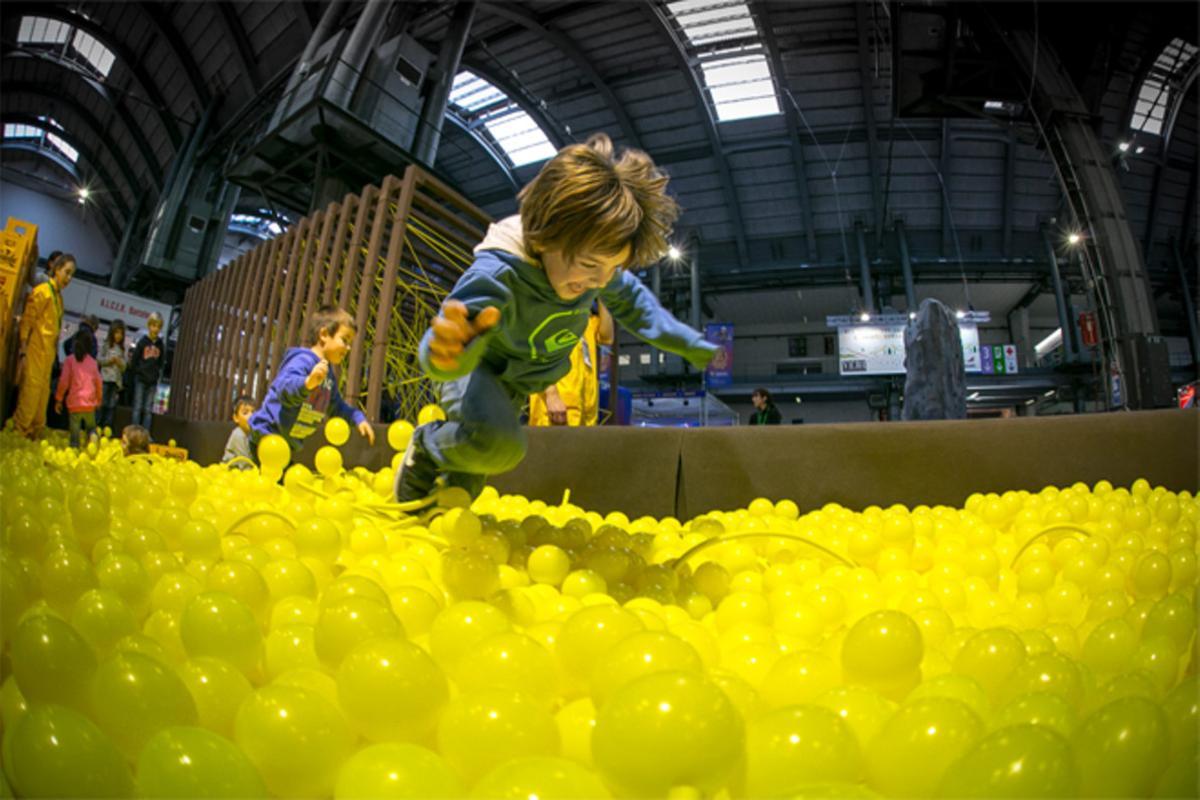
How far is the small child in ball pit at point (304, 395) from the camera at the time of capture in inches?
84.4

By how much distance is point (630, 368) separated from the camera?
14.4 metres

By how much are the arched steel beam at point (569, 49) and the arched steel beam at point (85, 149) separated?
8.05m

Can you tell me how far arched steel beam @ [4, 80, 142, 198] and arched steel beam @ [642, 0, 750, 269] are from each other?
933 centimetres

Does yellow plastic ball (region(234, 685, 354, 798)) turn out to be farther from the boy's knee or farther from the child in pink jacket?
the child in pink jacket

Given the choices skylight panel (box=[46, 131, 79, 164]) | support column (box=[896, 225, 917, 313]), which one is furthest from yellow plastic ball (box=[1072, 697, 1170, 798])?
skylight panel (box=[46, 131, 79, 164])

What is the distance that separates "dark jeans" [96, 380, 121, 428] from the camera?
4.49 metres

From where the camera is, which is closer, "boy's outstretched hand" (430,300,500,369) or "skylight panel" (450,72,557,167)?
"boy's outstretched hand" (430,300,500,369)

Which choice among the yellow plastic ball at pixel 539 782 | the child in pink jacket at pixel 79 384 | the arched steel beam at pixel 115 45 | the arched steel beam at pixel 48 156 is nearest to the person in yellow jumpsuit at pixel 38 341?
the child in pink jacket at pixel 79 384

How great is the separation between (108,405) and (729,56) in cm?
937

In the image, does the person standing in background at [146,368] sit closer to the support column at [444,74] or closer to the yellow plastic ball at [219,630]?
the support column at [444,74]

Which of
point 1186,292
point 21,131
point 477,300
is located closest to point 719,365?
point 1186,292

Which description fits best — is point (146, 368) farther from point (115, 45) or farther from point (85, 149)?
point (85, 149)

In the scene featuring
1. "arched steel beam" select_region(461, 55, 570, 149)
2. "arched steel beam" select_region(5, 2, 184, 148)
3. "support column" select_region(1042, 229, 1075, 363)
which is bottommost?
"support column" select_region(1042, 229, 1075, 363)

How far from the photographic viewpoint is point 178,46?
29.2 ft
